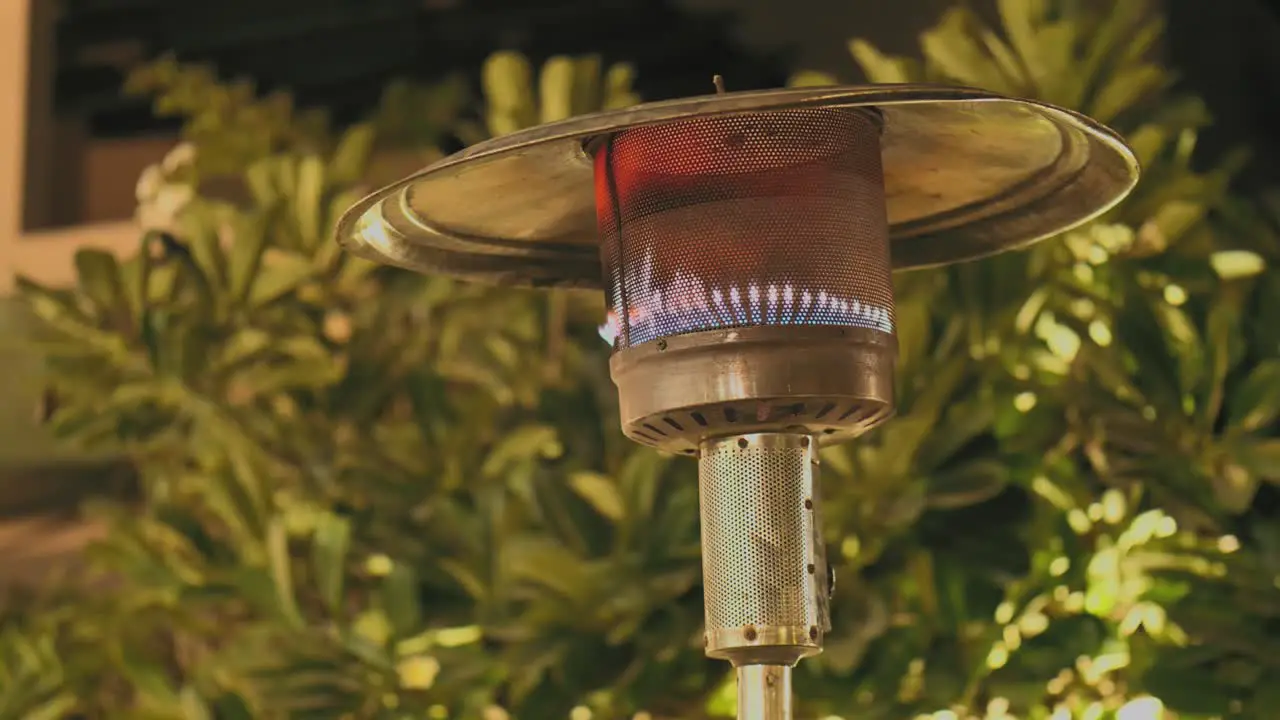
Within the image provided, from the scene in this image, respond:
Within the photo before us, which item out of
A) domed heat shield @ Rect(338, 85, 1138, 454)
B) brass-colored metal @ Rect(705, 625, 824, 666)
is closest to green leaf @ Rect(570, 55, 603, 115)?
domed heat shield @ Rect(338, 85, 1138, 454)

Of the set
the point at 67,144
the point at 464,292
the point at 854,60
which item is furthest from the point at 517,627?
the point at 67,144

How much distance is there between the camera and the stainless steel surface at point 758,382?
0.69m

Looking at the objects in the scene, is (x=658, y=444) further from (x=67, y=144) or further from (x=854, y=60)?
(x=67, y=144)

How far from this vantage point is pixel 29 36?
207 cm

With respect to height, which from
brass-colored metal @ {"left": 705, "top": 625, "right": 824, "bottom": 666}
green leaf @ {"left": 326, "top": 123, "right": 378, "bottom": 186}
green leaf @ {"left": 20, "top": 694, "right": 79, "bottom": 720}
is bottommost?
green leaf @ {"left": 20, "top": 694, "right": 79, "bottom": 720}

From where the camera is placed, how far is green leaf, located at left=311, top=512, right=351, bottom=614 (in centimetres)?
136

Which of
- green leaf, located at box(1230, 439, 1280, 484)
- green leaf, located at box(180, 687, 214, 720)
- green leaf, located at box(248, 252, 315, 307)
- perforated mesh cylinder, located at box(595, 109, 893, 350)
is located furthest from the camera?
green leaf, located at box(248, 252, 315, 307)

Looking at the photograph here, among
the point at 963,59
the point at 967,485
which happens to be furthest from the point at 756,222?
the point at 963,59

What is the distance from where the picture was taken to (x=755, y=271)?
2.25 feet

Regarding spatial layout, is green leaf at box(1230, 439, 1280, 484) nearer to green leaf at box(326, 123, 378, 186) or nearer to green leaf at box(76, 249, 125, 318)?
green leaf at box(326, 123, 378, 186)

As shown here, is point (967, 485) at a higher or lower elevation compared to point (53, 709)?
higher

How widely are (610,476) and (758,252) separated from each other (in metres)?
0.70

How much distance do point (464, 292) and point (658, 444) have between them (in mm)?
809

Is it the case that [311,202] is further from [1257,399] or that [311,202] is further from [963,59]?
[1257,399]
